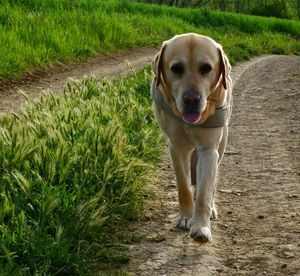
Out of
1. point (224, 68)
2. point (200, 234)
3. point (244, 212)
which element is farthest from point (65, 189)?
point (244, 212)

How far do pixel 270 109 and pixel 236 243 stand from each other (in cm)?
615

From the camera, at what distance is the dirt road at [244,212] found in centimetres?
395

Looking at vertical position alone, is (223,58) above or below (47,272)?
above

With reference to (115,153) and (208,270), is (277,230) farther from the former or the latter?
(115,153)

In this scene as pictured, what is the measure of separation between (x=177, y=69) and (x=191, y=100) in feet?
0.99

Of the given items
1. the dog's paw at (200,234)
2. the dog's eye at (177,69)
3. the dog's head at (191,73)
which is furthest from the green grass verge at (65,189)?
the dog's eye at (177,69)

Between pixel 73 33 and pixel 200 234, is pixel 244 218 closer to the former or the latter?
pixel 200 234

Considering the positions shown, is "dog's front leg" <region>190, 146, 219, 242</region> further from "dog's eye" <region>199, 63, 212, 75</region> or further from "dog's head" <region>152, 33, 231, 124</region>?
"dog's eye" <region>199, 63, 212, 75</region>

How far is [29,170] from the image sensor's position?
4113mm

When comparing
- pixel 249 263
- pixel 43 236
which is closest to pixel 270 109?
pixel 249 263

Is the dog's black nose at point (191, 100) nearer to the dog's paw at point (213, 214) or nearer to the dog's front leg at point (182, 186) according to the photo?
the dog's front leg at point (182, 186)

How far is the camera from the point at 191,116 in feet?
14.4

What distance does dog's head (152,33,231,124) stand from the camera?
4.35m

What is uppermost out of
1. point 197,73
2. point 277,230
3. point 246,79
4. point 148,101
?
point 197,73
